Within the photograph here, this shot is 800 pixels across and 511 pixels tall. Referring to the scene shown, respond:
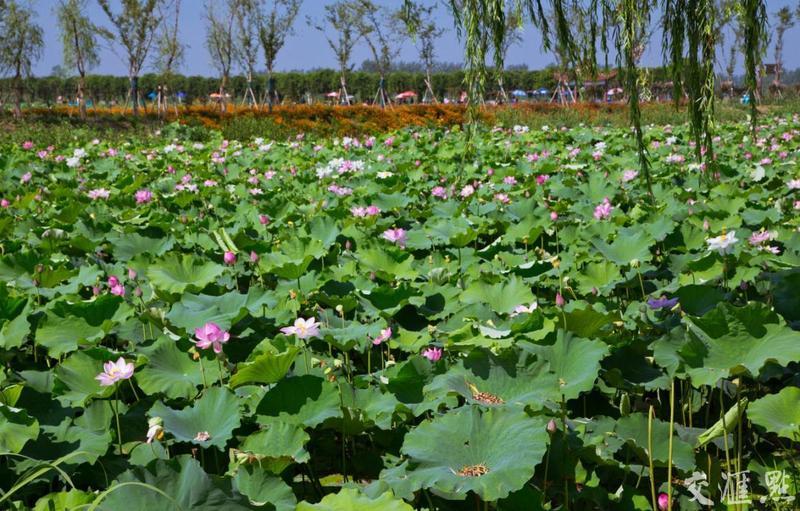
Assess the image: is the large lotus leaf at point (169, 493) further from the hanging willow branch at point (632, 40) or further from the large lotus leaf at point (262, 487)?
the hanging willow branch at point (632, 40)

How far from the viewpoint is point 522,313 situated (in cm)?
199

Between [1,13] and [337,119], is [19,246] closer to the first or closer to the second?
[337,119]

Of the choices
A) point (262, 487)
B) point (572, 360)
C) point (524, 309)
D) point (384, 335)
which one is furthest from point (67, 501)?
point (524, 309)

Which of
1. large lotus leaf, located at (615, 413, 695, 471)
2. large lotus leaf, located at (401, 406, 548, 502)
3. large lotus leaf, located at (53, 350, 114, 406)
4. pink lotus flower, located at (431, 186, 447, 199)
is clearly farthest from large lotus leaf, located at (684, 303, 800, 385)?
pink lotus flower, located at (431, 186, 447, 199)

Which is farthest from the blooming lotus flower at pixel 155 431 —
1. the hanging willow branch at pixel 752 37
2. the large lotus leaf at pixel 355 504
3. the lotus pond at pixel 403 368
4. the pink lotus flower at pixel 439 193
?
the pink lotus flower at pixel 439 193

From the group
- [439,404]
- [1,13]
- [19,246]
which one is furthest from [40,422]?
[1,13]

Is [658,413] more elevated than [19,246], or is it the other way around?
[19,246]

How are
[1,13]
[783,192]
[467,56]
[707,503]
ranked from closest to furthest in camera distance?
[707,503] → [467,56] → [783,192] → [1,13]

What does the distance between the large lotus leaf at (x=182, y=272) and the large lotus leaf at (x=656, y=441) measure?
135cm

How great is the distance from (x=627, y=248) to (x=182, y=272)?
59.1 inches

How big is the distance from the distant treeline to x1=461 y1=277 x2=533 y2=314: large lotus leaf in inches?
1436

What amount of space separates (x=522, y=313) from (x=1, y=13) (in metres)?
18.3

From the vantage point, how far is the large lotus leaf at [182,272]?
7.52ft

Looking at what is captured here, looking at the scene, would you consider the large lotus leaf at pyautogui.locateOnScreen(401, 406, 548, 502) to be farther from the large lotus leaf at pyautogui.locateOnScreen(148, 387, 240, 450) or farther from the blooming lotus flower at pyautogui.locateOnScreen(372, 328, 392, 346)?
the blooming lotus flower at pyautogui.locateOnScreen(372, 328, 392, 346)
